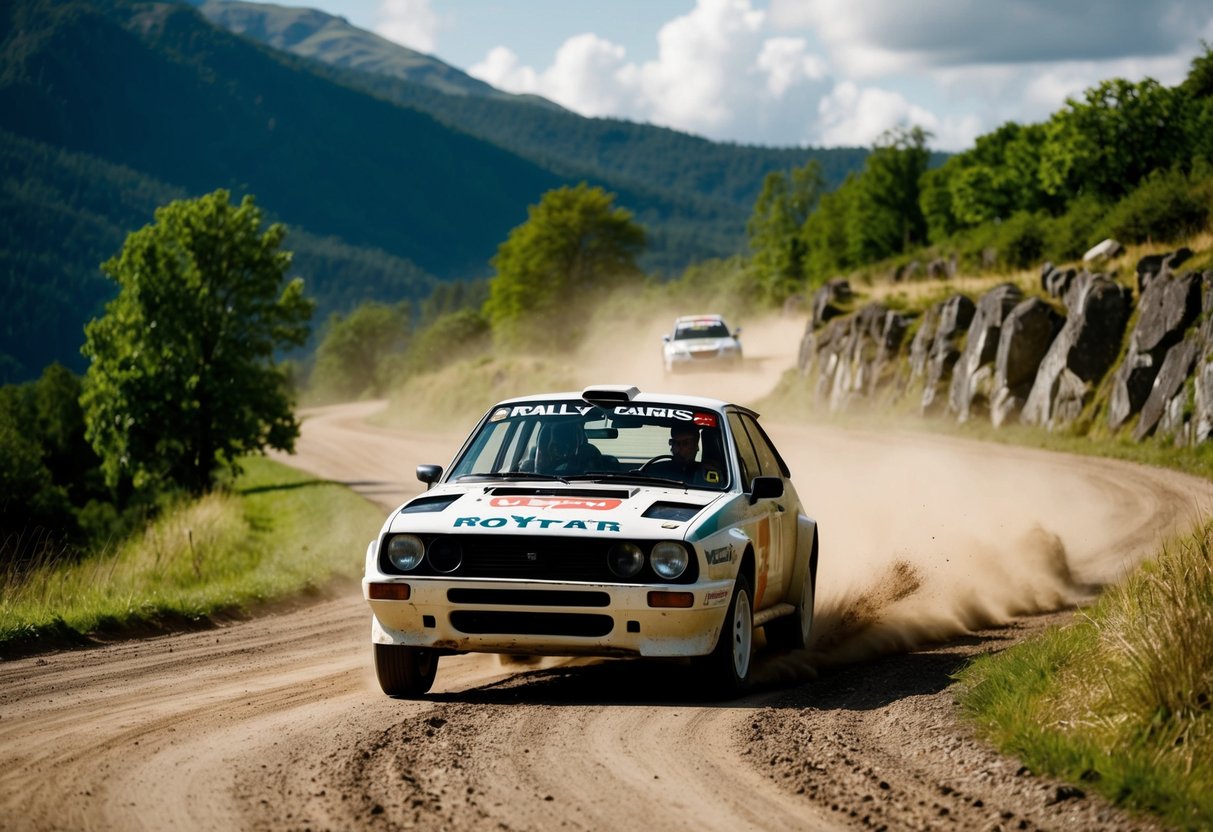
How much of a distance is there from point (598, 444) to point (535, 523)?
1.51m

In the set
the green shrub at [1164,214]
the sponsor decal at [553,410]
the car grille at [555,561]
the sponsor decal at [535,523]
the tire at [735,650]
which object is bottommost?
the tire at [735,650]

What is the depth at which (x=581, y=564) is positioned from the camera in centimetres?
734

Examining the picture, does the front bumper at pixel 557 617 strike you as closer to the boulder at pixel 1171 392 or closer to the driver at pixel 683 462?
the driver at pixel 683 462

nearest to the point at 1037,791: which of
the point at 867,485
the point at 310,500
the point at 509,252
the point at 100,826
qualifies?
the point at 100,826

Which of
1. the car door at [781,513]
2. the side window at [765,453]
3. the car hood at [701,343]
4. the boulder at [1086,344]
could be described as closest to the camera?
the car door at [781,513]

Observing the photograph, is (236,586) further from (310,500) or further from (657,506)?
(310,500)

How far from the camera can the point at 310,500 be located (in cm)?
3459

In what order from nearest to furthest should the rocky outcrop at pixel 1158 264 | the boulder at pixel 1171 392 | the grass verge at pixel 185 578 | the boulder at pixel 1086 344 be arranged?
1. the grass verge at pixel 185 578
2. the boulder at pixel 1171 392
3. the rocky outcrop at pixel 1158 264
4. the boulder at pixel 1086 344

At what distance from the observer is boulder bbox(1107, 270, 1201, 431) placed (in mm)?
26453

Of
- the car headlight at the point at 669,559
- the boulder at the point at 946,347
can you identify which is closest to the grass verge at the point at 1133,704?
the car headlight at the point at 669,559

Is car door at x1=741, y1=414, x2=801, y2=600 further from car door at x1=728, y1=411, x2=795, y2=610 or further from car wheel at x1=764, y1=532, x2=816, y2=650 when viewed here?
car wheel at x1=764, y1=532, x2=816, y2=650

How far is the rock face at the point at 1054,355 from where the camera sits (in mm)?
25891

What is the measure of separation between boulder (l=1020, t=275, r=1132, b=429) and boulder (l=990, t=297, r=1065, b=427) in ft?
4.42

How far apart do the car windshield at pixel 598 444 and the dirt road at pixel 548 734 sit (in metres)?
1.24
